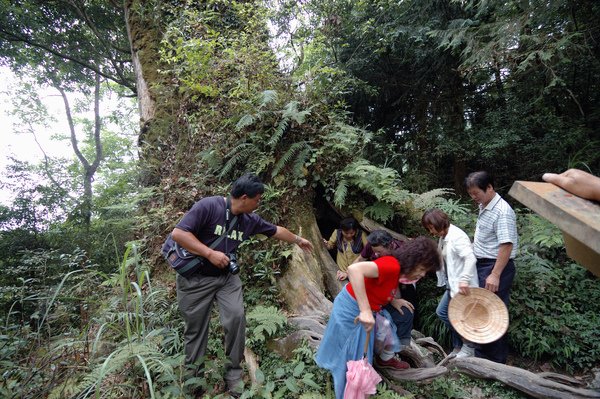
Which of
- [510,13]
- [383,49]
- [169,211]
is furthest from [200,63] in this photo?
[510,13]

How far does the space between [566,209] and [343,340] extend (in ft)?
6.86

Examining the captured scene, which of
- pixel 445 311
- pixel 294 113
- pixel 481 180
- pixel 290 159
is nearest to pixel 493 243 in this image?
pixel 481 180

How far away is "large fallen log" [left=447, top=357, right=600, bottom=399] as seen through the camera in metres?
3.14

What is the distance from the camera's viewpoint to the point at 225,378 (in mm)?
3445

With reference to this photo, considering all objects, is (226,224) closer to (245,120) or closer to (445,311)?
(245,120)

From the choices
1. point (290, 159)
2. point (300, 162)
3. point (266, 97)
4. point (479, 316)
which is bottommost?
point (479, 316)

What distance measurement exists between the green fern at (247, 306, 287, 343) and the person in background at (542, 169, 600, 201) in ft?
10.6

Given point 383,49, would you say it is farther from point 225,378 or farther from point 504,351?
point 225,378

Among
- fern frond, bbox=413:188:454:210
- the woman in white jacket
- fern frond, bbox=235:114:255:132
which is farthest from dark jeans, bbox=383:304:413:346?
fern frond, bbox=235:114:255:132

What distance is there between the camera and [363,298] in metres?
2.56

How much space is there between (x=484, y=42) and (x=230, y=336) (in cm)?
794

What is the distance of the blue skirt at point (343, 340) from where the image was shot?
283 centimetres

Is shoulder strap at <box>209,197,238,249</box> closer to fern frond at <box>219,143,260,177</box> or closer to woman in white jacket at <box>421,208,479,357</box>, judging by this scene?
woman in white jacket at <box>421,208,479,357</box>

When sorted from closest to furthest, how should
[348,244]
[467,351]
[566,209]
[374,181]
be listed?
1. [566,209]
2. [467,351]
3. [348,244]
4. [374,181]
